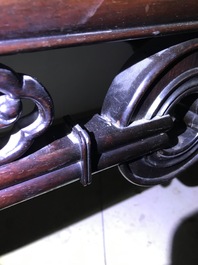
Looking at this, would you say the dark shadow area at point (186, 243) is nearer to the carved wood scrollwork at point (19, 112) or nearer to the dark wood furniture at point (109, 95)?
the dark wood furniture at point (109, 95)

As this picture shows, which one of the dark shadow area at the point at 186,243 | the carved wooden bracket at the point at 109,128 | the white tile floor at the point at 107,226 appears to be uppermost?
the carved wooden bracket at the point at 109,128

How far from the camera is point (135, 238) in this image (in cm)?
80

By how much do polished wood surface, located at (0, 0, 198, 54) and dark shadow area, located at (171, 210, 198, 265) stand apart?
0.61m

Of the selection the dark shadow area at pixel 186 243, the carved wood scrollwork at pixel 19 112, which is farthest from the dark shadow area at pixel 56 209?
the carved wood scrollwork at pixel 19 112

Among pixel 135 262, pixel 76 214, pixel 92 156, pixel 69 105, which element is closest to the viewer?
pixel 92 156

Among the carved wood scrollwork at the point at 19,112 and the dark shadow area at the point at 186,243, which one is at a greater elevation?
the carved wood scrollwork at the point at 19,112

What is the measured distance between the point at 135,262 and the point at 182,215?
0.67 feet

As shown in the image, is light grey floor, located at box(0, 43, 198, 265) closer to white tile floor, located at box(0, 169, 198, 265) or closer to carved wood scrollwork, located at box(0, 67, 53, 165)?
white tile floor, located at box(0, 169, 198, 265)

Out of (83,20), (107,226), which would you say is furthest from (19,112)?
(107,226)

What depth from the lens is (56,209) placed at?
85 centimetres

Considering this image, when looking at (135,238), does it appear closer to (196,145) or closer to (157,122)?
(196,145)

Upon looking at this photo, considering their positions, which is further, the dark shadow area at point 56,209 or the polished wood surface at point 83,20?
the dark shadow area at point 56,209

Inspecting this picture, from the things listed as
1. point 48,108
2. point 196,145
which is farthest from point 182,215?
point 48,108

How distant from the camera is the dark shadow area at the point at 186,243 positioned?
2.50ft
